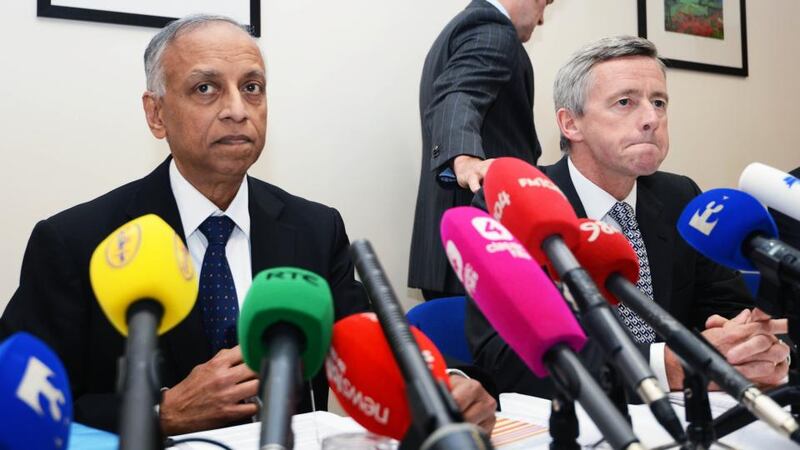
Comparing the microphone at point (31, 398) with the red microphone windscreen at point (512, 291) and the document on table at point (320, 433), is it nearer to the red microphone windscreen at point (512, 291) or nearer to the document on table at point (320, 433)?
the red microphone windscreen at point (512, 291)

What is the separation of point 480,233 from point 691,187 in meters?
1.64

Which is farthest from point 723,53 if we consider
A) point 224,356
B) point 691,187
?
point 224,356

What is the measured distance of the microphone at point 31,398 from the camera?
1.61 ft

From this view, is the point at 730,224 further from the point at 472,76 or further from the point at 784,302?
the point at 472,76

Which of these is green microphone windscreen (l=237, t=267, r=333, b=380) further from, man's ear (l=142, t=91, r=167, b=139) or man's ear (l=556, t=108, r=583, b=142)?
man's ear (l=556, t=108, r=583, b=142)

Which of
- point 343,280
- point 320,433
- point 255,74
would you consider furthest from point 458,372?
point 255,74

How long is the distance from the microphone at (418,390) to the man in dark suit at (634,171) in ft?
4.34

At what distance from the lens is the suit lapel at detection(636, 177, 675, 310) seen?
6.06 feet

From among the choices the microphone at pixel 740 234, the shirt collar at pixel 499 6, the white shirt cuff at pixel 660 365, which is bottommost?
the white shirt cuff at pixel 660 365

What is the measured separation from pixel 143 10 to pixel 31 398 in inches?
81.6

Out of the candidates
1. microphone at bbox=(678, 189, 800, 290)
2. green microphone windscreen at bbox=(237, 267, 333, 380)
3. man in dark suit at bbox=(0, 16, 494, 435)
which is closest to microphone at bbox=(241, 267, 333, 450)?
green microphone windscreen at bbox=(237, 267, 333, 380)

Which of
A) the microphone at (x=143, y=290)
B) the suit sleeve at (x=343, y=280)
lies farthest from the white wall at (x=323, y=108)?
the microphone at (x=143, y=290)

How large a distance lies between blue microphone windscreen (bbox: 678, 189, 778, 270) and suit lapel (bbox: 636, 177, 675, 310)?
883mm

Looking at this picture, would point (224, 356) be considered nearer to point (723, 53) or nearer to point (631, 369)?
point (631, 369)
